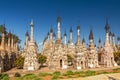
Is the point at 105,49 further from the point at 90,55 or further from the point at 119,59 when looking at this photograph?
the point at 119,59

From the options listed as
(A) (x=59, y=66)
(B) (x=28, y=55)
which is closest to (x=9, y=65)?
(B) (x=28, y=55)

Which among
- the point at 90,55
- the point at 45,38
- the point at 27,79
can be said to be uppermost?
the point at 45,38

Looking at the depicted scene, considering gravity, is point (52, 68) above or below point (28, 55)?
below

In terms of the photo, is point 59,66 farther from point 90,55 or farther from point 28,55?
point 90,55

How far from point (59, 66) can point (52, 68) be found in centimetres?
165

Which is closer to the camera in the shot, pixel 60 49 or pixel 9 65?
pixel 60 49

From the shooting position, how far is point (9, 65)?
52.0 metres

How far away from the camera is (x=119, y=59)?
201 ft

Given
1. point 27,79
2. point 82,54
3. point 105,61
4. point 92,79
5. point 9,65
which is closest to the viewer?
point 92,79

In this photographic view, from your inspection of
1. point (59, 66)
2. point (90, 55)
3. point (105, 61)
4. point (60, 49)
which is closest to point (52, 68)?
point (59, 66)

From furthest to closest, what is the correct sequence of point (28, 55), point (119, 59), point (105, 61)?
point (119, 59) → point (105, 61) → point (28, 55)

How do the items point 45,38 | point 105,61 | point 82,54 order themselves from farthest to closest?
1. point 45,38
2. point 105,61
3. point 82,54

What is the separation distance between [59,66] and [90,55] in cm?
1041

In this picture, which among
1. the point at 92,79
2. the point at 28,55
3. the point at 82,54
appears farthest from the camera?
the point at 82,54
